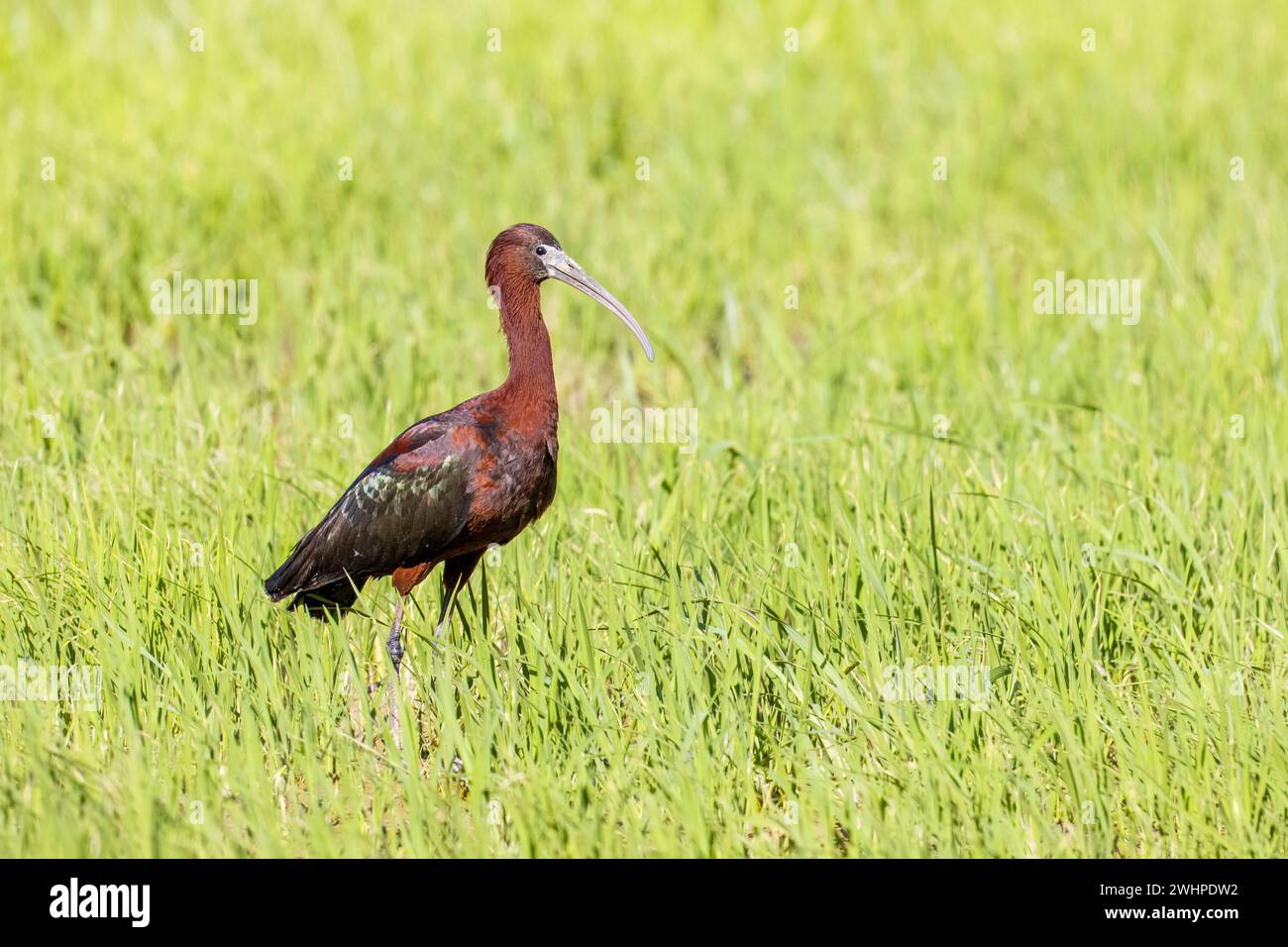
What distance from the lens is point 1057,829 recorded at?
4.14 metres

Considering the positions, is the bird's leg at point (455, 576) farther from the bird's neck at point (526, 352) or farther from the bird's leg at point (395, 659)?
the bird's neck at point (526, 352)

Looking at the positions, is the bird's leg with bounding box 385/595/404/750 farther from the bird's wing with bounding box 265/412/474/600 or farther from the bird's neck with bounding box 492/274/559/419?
the bird's neck with bounding box 492/274/559/419

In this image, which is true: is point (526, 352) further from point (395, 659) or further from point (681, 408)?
point (681, 408)

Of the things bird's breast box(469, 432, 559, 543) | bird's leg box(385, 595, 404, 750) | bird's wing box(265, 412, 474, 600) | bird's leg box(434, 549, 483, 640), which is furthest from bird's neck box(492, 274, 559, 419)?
bird's leg box(385, 595, 404, 750)

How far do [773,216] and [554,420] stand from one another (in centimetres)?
422

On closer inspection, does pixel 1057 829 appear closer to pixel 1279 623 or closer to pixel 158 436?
pixel 1279 623

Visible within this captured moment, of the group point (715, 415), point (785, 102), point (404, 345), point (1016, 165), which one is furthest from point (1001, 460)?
point (785, 102)

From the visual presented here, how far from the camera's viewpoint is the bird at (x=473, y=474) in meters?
4.77

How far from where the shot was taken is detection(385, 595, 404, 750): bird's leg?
456 cm

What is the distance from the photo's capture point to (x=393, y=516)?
4.89 m

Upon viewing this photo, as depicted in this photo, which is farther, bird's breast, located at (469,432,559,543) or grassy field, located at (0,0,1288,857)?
bird's breast, located at (469,432,559,543)

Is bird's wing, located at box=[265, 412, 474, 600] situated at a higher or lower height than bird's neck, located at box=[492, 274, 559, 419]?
lower

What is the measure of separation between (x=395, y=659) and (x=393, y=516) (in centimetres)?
44

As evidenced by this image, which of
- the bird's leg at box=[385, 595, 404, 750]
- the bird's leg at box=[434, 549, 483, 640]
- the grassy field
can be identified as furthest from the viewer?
the bird's leg at box=[434, 549, 483, 640]
